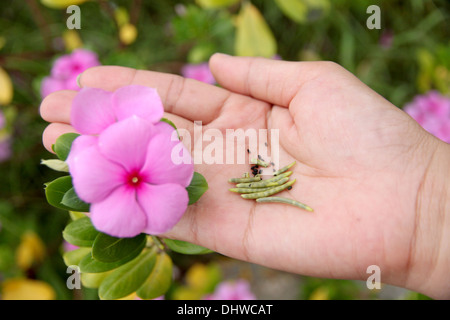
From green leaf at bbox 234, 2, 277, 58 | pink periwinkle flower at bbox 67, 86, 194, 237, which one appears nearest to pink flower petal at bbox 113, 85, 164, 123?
pink periwinkle flower at bbox 67, 86, 194, 237

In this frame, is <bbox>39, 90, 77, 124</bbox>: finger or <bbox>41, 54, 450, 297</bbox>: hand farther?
<bbox>39, 90, 77, 124</bbox>: finger

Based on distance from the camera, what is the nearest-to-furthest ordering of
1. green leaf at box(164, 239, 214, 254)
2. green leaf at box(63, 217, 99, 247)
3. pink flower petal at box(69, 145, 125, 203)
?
pink flower petal at box(69, 145, 125, 203) < green leaf at box(63, 217, 99, 247) < green leaf at box(164, 239, 214, 254)

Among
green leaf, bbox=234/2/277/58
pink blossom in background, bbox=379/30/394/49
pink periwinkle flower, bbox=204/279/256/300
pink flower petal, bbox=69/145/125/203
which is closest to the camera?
pink flower petal, bbox=69/145/125/203

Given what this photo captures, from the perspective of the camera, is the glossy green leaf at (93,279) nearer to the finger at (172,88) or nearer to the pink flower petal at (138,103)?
the pink flower petal at (138,103)

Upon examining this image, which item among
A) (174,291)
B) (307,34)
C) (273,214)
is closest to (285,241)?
(273,214)

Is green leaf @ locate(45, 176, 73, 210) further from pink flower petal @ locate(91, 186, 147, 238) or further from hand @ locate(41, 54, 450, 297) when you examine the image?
hand @ locate(41, 54, 450, 297)
